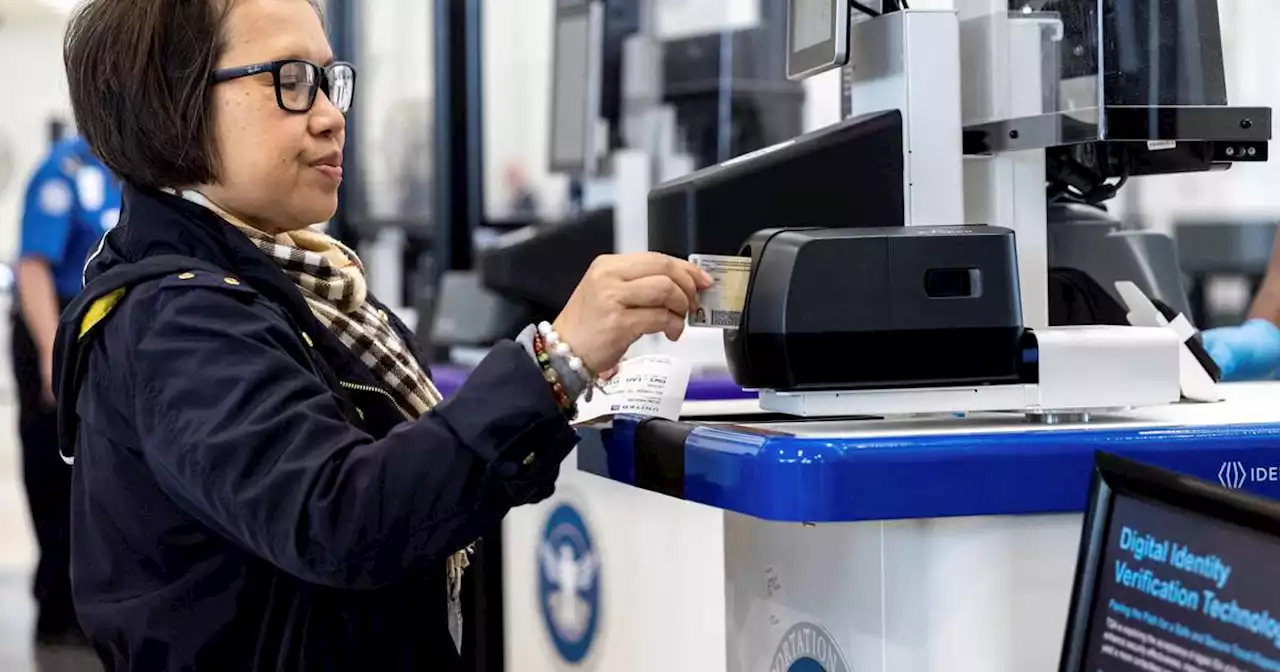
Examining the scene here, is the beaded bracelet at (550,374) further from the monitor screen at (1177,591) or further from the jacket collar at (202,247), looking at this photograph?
the monitor screen at (1177,591)

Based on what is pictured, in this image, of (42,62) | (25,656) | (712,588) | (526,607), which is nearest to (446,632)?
(712,588)

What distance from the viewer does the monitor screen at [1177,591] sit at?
1.07m

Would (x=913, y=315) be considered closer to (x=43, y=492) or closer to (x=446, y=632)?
(x=446, y=632)

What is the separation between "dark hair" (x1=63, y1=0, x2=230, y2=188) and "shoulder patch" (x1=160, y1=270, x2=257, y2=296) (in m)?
0.15

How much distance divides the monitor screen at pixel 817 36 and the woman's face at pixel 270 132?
0.53 meters

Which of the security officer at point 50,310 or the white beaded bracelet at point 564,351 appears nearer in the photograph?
the white beaded bracelet at point 564,351

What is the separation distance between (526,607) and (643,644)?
0.46 metres

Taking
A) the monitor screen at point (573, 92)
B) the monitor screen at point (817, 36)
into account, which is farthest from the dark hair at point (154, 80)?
the monitor screen at point (573, 92)

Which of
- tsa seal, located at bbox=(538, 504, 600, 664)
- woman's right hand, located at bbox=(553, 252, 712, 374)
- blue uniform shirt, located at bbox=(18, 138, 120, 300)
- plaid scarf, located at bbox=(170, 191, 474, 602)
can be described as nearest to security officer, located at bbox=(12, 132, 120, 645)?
blue uniform shirt, located at bbox=(18, 138, 120, 300)

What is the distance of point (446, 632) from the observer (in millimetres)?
1653

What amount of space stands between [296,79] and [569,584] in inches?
50.7

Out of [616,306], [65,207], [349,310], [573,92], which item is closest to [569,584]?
[349,310]

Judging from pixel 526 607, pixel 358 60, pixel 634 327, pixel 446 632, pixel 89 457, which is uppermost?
pixel 358 60

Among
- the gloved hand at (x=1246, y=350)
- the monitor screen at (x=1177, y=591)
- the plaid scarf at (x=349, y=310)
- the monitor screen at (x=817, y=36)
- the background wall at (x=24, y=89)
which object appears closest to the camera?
the monitor screen at (x=1177, y=591)
